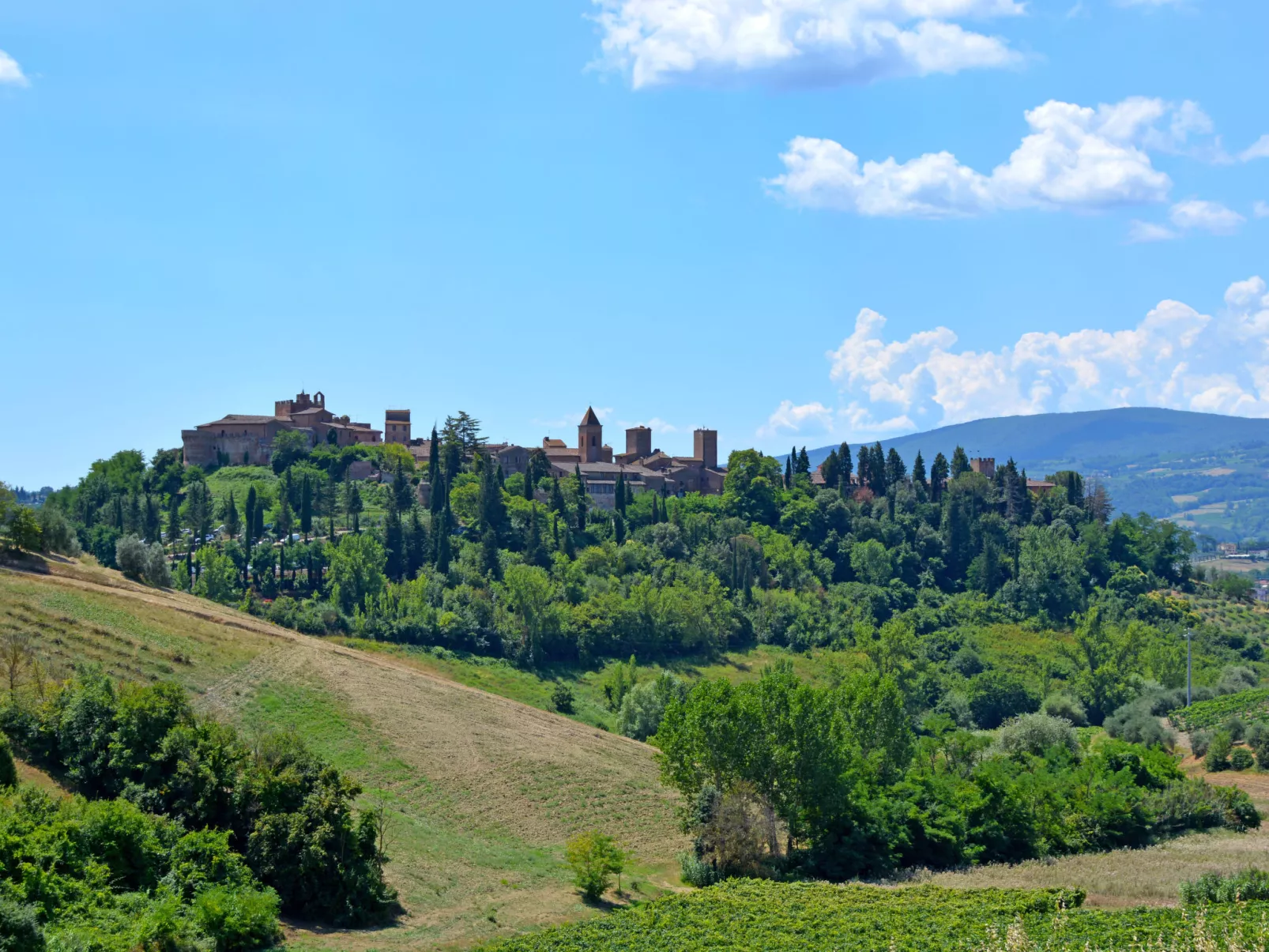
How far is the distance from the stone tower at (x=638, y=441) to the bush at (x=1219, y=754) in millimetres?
96261

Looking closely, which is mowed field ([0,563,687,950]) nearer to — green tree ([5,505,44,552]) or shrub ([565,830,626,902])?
shrub ([565,830,626,902])

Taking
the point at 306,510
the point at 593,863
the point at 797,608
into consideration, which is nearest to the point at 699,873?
the point at 593,863

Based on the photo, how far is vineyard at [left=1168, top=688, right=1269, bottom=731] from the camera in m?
82.2

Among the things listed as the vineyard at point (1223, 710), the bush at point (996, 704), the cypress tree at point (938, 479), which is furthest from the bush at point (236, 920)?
the cypress tree at point (938, 479)

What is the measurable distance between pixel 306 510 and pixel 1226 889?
8493 cm

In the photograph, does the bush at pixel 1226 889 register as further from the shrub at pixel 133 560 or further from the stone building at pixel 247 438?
the stone building at pixel 247 438

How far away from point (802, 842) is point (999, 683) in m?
50.8

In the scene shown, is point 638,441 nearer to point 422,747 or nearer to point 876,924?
point 422,747

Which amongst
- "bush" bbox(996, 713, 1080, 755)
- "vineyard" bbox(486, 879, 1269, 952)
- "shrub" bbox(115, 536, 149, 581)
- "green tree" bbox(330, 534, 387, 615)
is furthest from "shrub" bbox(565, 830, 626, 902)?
"green tree" bbox(330, 534, 387, 615)

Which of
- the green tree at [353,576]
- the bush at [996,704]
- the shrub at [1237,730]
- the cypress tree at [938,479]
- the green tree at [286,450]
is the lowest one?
the bush at [996,704]

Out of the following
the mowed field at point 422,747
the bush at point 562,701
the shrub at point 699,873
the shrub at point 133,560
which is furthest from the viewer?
the bush at point 562,701

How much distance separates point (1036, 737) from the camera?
73688mm

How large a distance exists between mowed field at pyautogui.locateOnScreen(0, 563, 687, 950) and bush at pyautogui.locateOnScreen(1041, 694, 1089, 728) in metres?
38.8

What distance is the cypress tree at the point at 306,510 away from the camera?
111750 mm
